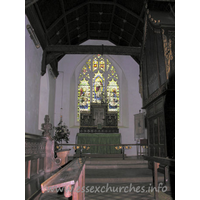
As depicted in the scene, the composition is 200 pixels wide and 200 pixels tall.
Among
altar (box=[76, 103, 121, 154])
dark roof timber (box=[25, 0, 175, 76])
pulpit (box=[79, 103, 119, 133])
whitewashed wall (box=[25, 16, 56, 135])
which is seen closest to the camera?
whitewashed wall (box=[25, 16, 56, 135])

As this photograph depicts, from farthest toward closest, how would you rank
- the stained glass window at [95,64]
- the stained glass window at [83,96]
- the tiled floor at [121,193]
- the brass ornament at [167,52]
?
the stained glass window at [95,64] → the stained glass window at [83,96] → the brass ornament at [167,52] → the tiled floor at [121,193]

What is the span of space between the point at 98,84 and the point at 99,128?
2.76 metres

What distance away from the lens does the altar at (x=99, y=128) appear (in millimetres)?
10062

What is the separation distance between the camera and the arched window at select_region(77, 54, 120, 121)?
11.8 meters

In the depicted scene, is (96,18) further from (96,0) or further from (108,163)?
(108,163)

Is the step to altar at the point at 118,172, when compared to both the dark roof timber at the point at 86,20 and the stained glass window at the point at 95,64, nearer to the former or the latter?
the dark roof timber at the point at 86,20

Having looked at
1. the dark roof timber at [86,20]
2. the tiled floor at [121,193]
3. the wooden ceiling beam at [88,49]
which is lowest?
the tiled floor at [121,193]

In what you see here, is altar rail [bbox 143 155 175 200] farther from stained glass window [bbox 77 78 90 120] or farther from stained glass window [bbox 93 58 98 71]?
stained glass window [bbox 93 58 98 71]

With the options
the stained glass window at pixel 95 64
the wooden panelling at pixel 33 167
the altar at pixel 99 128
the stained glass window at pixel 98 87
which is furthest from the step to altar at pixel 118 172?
the stained glass window at pixel 95 64

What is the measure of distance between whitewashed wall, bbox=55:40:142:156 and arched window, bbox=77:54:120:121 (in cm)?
34

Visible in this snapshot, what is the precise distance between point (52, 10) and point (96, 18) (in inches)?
121

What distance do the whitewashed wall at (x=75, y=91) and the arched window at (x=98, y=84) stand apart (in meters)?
0.34

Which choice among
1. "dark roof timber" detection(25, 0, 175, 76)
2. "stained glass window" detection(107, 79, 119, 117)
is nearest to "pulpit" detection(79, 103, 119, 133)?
"stained glass window" detection(107, 79, 119, 117)

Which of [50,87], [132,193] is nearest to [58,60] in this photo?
[50,87]
